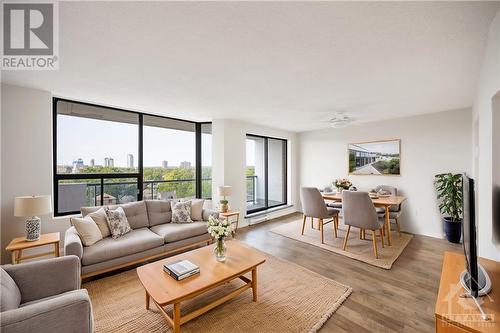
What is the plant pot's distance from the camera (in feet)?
11.7

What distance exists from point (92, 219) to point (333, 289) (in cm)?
317

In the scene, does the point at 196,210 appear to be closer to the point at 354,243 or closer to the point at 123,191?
the point at 123,191

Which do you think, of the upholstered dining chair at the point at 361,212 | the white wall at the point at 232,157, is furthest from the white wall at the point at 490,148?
the white wall at the point at 232,157

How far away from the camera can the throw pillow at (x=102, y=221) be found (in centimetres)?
282

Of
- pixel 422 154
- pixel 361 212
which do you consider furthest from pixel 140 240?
pixel 422 154

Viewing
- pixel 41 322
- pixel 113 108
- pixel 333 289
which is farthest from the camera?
pixel 113 108

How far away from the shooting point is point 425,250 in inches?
131

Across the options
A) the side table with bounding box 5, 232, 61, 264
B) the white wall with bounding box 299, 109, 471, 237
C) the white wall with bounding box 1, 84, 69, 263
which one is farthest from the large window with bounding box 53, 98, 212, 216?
the white wall with bounding box 299, 109, 471, 237

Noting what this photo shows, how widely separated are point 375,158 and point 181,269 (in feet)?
15.2

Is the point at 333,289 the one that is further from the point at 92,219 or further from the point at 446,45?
the point at 92,219

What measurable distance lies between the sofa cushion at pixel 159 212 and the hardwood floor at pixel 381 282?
4.70 feet

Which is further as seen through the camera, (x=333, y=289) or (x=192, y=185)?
(x=192, y=185)

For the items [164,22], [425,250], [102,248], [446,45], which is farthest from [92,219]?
[425,250]

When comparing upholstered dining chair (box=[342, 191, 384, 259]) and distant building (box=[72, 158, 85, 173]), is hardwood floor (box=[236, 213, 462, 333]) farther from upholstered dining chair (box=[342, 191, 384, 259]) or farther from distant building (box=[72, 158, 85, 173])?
distant building (box=[72, 158, 85, 173])
